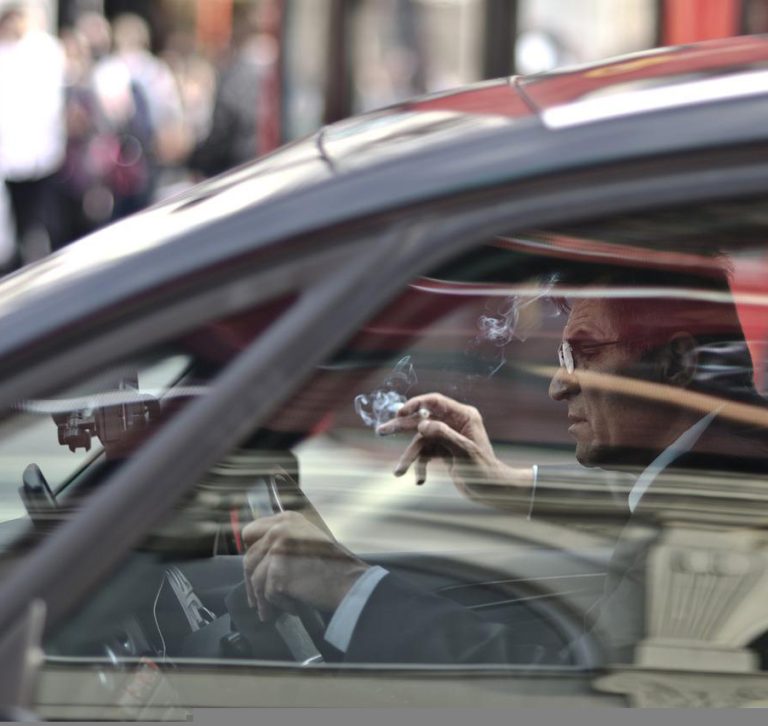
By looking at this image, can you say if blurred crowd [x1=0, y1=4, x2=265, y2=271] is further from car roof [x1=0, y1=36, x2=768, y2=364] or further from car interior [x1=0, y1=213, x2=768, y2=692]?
car interior [x1=0, y1=213, x2=768, y2=692]

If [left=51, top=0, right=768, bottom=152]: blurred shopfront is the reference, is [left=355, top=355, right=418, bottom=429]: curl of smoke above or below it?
below

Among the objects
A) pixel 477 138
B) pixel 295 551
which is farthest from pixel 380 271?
pixel 295 551

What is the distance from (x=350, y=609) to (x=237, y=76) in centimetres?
989

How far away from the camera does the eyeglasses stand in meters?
1.61

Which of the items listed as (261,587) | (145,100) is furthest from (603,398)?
(145,100)

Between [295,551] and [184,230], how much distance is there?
369mm

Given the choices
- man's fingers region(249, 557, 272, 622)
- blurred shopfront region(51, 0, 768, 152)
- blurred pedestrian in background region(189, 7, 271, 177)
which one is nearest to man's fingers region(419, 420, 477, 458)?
man's fingers region(249, 557, 272, 622)

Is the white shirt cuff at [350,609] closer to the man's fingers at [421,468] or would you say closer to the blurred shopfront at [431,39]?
the man's fingers at [421,468]

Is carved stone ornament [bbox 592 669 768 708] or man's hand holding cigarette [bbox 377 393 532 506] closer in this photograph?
carved stone ornament [bbox 592 669 768 708]

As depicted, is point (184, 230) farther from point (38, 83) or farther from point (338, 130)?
point (38, 83)

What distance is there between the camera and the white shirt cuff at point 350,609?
1.56 meters

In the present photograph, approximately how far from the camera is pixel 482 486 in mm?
1592

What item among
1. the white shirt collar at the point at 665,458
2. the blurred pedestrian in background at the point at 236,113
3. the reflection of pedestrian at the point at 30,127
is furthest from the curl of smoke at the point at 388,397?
the blurred pedestrian in background at the point at 236,113

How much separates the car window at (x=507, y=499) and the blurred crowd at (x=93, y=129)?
882cm
